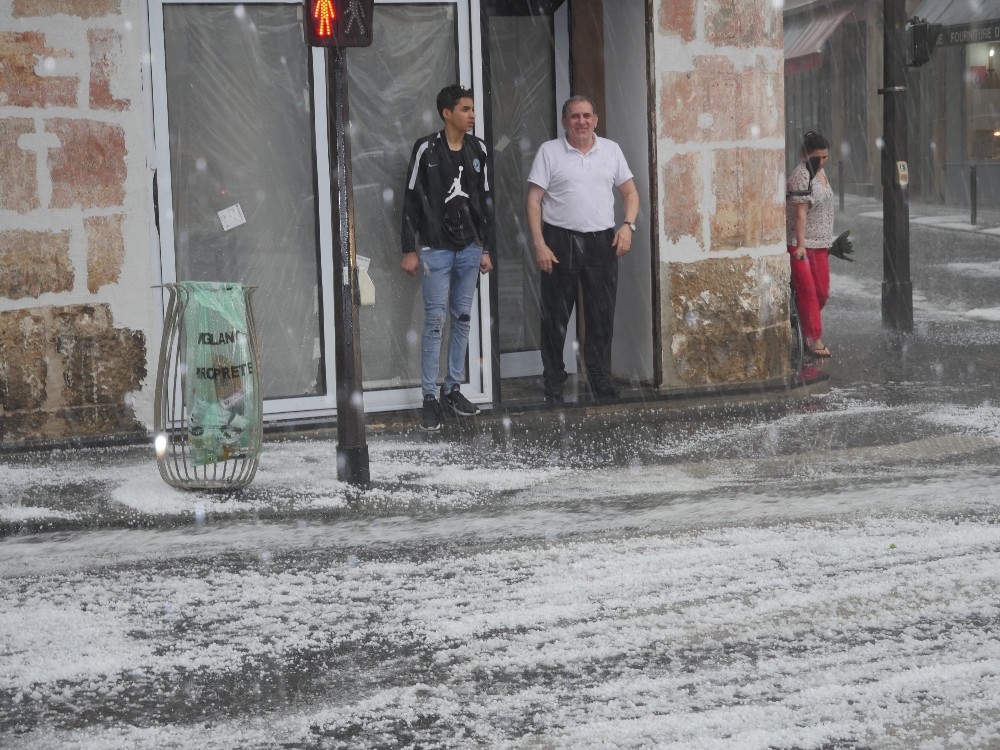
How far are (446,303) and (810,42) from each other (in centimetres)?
2868

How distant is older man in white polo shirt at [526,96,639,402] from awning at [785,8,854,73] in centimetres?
2692

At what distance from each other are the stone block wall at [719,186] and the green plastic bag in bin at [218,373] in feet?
12.3

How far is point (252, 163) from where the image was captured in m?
9.61

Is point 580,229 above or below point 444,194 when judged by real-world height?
below

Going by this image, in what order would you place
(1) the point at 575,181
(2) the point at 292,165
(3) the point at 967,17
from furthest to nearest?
1. (3) the point at 967,17
2. (1) the point at 575,181
3. (2) the point at 292,165

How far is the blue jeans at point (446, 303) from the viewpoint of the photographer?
9586mm

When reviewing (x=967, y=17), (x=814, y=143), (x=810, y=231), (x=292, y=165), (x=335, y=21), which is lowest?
(x=810, y=231)

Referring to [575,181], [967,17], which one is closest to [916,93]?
[967,17]

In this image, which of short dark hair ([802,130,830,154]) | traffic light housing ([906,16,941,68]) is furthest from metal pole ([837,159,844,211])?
short dark hair ([802,130,830,154])

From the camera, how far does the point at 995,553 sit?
6.15m

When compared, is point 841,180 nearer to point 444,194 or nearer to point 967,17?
point 967,17

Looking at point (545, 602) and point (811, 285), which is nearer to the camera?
point (545, 602)

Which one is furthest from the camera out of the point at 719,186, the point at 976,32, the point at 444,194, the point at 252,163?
the point at 976,32

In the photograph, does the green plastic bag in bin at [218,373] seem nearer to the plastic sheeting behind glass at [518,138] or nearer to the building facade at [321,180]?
the building facade at [321,180]
